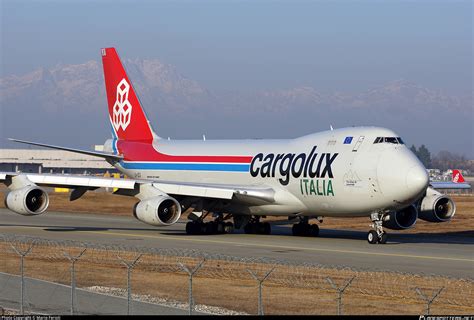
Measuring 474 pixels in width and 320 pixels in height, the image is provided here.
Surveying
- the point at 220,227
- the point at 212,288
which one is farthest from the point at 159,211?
the point at 212,288

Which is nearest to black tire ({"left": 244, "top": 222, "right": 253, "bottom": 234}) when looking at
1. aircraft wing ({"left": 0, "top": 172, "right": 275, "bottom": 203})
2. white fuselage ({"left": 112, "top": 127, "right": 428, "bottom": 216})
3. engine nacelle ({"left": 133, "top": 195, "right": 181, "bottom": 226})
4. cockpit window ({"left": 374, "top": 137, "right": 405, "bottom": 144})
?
white fuselage ({"left": 112, "top": 127, "right": 428, "bottom": 216})

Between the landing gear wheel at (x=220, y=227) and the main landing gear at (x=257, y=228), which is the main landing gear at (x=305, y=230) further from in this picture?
the landing gear wheel at (x=220, y=227)

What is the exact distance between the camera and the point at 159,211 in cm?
4169

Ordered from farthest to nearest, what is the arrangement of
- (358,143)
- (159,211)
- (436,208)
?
(436,208) < (159,211) < (358,143)

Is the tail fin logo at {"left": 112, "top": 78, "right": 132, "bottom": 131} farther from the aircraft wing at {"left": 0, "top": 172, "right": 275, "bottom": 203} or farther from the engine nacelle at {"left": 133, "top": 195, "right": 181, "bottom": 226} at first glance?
the engine nacelle at {"left": 133, "top": 195, "right": 181, "bottom": 226}

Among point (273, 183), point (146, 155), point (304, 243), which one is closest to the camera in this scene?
point (304, 243)

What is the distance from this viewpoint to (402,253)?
35.0 metres

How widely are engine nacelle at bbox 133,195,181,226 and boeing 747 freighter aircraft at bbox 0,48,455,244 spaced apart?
0.04m

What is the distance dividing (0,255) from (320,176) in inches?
551

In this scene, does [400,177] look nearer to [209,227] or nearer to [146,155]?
[209,227]

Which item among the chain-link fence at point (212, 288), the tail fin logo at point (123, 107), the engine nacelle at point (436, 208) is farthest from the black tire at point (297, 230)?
the tail fin logo at point (123, 107)

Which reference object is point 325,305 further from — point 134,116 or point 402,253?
point 134,116

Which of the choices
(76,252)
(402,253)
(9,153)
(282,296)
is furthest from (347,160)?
(9,153)

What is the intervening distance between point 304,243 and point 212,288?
15510 mm
